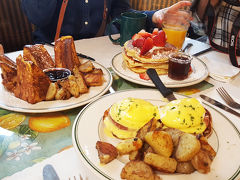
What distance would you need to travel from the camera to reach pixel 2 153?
0.99 metres

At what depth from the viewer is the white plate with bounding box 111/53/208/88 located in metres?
1.55

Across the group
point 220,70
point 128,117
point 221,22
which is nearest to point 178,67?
point 220,70

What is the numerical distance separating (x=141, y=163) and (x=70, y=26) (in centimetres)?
210

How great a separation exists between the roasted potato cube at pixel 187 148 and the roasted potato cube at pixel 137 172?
0.13 meters

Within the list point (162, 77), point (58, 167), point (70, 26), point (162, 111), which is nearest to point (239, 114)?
point (162, 111)

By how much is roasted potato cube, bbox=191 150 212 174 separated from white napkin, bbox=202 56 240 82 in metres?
1.01

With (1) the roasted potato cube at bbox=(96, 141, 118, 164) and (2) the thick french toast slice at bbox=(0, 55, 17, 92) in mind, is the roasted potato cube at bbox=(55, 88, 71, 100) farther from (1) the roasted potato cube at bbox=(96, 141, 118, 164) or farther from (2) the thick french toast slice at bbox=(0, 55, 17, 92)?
(1) the roasted potato cube at bbox=(96, 141, 118, 164)

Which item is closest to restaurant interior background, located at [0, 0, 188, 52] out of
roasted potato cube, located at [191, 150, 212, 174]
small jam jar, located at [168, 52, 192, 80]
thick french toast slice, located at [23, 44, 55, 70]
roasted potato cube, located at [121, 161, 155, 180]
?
thick french toast slice, located at [23, 44, 55, 70]

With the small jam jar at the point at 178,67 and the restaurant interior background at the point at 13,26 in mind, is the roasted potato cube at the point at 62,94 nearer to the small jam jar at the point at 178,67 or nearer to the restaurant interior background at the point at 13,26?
the small jam jar at the point at 178,67

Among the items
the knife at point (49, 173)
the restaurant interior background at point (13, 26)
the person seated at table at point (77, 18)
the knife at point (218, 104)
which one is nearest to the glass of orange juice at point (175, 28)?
the person seated at table at point (77, 18)

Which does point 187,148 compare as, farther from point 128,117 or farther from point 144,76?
point 144,76

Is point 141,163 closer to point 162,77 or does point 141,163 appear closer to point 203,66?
point 162,77

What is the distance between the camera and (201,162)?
827 millimetres

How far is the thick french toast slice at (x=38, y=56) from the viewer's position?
155 centimetres
